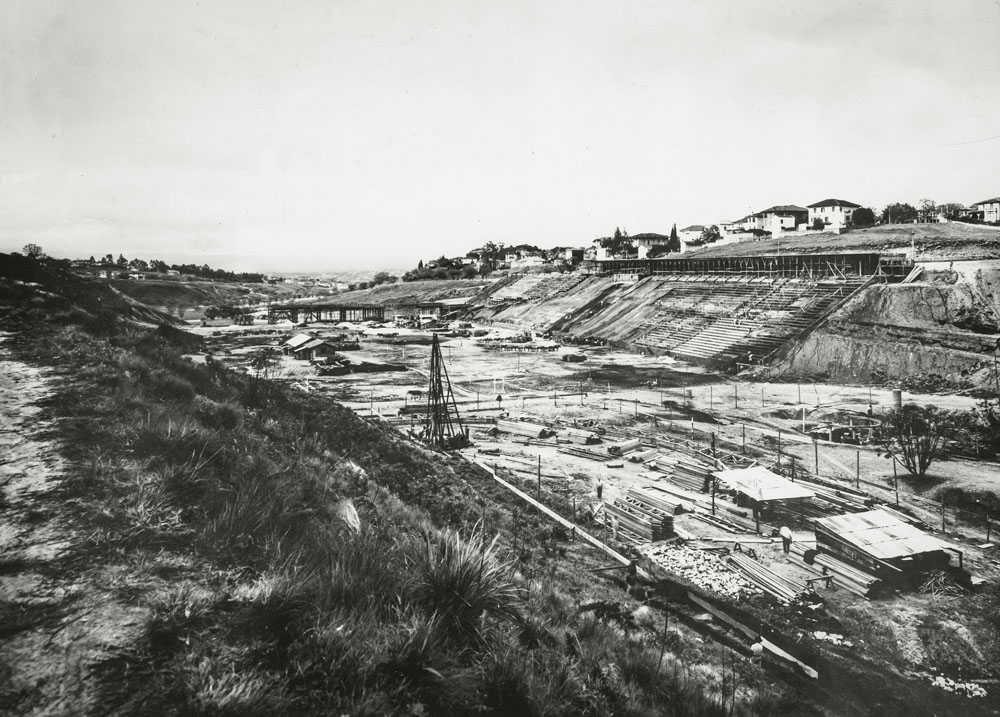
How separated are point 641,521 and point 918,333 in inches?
1172

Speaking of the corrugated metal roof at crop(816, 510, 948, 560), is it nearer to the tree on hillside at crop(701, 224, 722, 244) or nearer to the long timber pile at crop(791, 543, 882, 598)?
the long timber pile at crop(791, 543, 882, 598)

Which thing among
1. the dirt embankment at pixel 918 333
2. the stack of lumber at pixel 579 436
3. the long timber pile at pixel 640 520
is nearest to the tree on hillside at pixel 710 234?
the dirt embankment at pixel 918 333

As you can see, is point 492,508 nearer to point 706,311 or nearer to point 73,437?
point 73,437

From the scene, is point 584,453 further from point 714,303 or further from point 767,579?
point 714,303

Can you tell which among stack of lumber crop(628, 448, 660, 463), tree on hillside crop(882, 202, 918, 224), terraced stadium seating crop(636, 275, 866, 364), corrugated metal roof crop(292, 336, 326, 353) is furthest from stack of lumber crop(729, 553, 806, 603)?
tree on hillside crop(882, 202, 918, 224)

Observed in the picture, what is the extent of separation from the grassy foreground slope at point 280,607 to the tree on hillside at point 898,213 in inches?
3768

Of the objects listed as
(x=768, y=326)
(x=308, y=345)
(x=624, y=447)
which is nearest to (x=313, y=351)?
(x=308, y=345)

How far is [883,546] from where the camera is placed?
38.7 feet

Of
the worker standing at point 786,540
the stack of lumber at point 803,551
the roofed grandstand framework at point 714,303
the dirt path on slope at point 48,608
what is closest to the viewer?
the dirt path on slope at point 48,608

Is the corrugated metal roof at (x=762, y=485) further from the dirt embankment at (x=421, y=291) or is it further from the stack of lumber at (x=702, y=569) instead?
the dirt embankment at (x=421, y=291)

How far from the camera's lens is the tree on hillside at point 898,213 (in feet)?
271

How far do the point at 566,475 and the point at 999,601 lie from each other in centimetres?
1078

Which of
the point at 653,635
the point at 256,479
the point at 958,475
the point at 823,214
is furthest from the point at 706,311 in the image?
the point at 823,214

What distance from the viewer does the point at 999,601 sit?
425 inches
